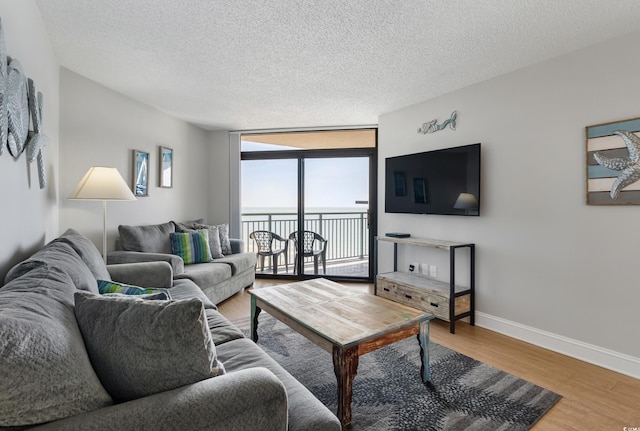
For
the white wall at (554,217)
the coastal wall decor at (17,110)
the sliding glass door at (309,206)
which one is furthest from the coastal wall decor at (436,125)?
the coastal wall decor at (17,110)

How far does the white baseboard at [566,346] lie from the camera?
2182mm

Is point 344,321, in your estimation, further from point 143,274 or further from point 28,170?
→ point 28,170

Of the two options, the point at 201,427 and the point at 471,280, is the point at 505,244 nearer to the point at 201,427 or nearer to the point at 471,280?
the point at 471,280

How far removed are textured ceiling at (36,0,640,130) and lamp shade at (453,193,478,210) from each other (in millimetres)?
1115

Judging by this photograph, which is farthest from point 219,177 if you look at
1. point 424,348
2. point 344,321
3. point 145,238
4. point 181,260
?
point 424,348

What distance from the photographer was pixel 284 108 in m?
3.92

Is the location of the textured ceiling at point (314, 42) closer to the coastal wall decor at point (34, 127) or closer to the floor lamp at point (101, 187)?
the coastal wall decor at point (34, 127)

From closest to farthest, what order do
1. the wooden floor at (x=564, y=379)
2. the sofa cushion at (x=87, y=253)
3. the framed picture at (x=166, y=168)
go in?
1. the wooden floor at (x=564, y=379)
2. the sofa cushion at (x=87, y=253)
3. the framed picture at (x=166, y=168)

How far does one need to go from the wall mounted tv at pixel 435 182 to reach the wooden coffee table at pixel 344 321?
4.89 feet

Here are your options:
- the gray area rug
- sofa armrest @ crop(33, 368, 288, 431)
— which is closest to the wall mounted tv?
the gray area rug

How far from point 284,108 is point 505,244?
2855 millimetres

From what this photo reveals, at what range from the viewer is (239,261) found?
3.91 meters

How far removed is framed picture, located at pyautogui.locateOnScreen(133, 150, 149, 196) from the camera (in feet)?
12.1

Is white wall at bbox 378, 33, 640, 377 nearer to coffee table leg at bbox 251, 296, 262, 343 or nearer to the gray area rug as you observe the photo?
the gray area rug
